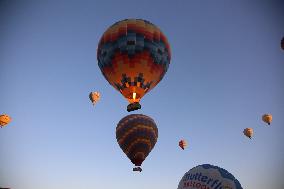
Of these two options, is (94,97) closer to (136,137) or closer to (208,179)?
(136,137)

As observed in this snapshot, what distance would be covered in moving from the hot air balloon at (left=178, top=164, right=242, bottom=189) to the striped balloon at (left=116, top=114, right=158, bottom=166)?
8.22m

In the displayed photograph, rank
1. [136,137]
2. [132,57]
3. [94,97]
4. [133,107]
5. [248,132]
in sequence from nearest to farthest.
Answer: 1. [133,107]
2. [132,57]
3. [136,137]
4. [94,97]
5. [248,132]

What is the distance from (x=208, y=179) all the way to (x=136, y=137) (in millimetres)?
9543

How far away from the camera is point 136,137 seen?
22.3 m

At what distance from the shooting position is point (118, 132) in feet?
76.6

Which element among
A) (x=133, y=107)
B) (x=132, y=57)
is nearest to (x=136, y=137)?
(x=133, y=107)

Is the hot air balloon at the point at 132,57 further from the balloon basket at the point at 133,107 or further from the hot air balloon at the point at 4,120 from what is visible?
the hot air balloon at the point at 4,120

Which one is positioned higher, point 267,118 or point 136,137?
point 267,118

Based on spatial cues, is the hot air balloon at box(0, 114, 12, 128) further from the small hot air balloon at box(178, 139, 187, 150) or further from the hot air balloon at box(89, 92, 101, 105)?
the small hot air balloon at box(178, 139, 187, 150)

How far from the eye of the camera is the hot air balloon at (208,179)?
1302 centimetres

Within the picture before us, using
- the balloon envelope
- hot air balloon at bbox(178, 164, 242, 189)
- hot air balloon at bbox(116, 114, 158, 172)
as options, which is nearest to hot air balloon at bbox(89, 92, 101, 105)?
hot air balloon at bbox(116, 114, 158, 172)

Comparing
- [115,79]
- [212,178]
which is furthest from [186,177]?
[115,79]

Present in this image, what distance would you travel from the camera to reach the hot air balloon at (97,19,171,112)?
17.7m

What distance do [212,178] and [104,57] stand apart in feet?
30.9
